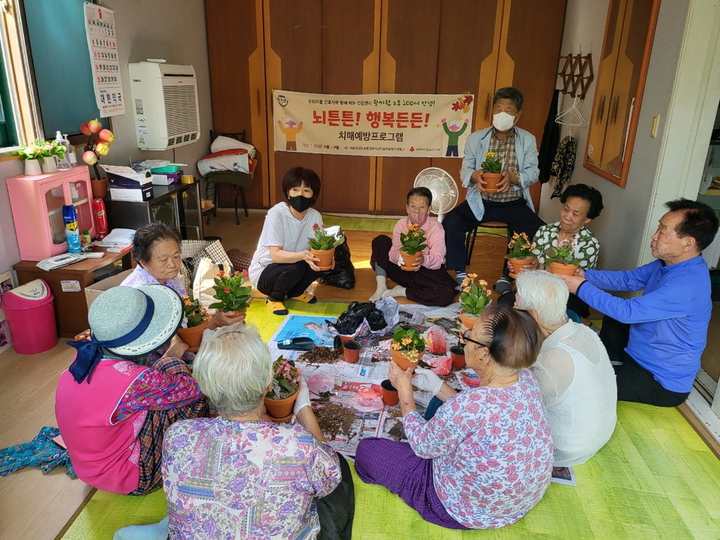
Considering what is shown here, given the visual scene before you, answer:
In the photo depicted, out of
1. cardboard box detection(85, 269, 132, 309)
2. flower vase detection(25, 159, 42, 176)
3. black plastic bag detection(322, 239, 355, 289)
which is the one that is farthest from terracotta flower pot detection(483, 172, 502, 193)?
flower vase detection(25, 159, 42, 176)

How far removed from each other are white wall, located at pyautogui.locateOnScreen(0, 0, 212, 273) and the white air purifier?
8 centimetres

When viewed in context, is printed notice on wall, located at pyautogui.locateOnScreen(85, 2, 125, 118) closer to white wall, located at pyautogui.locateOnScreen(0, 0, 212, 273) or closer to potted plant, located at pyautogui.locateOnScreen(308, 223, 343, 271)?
white wall, located at pyautogui.locateOnScreen(0, 0, 212, 273)

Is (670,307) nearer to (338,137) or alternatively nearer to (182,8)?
(338,137)

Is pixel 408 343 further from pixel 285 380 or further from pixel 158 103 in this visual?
pixel 158 103

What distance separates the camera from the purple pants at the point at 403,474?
192 cm

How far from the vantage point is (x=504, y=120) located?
4027 mm

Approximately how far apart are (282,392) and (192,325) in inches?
26.9

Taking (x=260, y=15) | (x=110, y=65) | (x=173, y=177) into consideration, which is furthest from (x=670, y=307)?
(x=260, y=15)

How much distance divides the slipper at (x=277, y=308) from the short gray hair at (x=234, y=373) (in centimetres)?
208

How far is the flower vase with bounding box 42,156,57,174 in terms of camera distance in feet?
11.0

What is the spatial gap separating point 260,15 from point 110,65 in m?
2.31

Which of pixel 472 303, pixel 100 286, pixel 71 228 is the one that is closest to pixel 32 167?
pixel 71 228

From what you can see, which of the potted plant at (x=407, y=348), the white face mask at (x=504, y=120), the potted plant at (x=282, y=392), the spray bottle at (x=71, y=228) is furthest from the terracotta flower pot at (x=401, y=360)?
the white face mask at (x=504, y=120)

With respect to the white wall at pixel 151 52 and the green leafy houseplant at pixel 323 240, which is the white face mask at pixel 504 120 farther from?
the white wall at pixel 151 52
